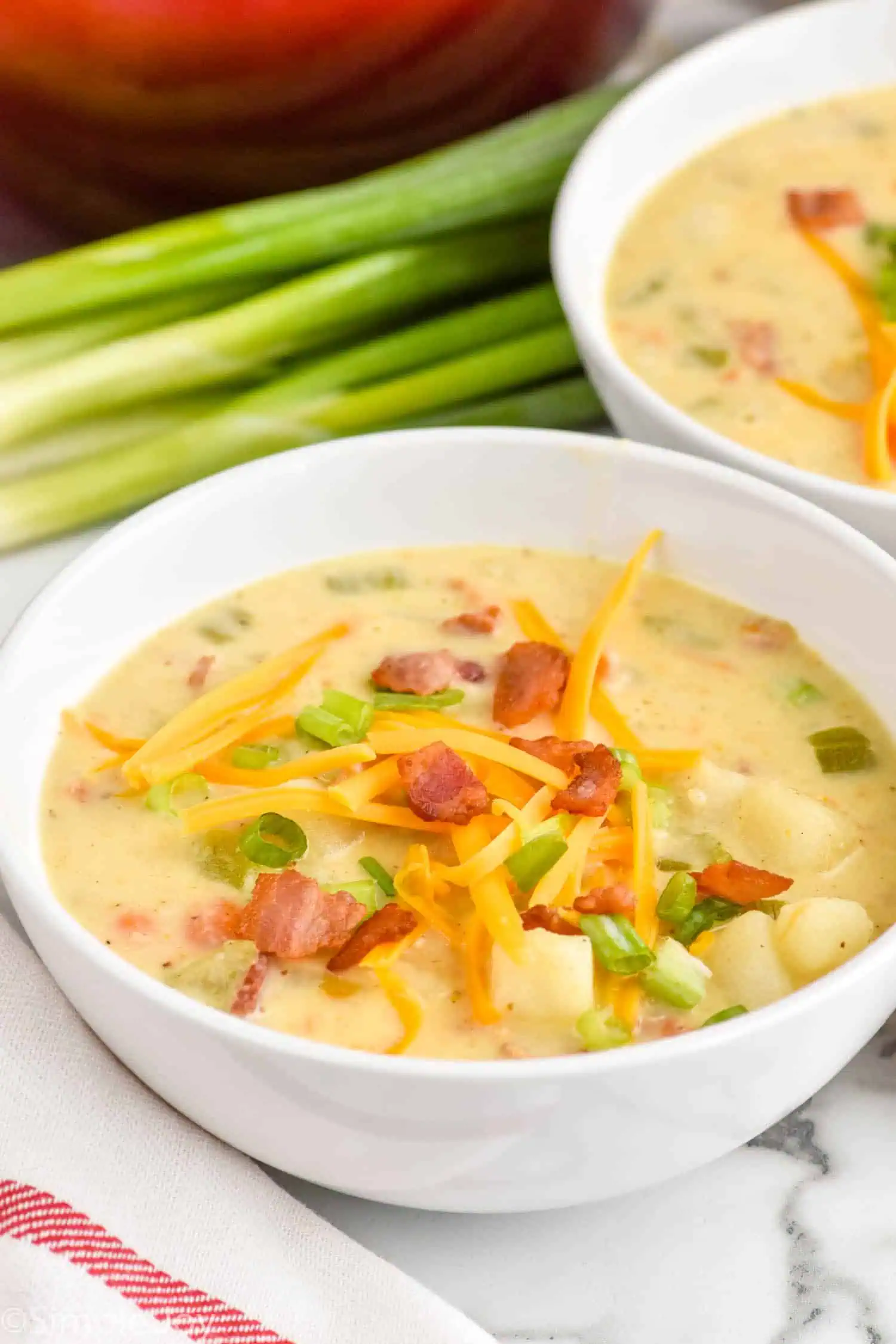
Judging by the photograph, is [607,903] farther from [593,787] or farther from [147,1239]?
[147,1239]

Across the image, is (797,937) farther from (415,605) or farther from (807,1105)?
(415,605)

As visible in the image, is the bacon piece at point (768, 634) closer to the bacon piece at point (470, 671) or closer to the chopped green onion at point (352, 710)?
the bacon piece at point (470, 671)

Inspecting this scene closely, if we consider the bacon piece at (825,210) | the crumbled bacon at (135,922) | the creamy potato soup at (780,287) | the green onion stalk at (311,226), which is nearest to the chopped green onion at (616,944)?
the crumbled bacon at (135,922)

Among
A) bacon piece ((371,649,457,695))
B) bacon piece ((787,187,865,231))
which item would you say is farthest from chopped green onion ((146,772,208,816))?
bacon piece ((787,187,865,231))

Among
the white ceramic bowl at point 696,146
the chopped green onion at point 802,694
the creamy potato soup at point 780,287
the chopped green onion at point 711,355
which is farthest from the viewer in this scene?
the chopped green onion at point 711,355

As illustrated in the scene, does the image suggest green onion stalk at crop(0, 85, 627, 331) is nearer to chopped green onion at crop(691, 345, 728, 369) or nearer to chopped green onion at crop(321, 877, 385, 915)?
chopped green onion at crop(691, 345, 728, 369)

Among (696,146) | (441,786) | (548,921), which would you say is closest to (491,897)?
(548,921)
